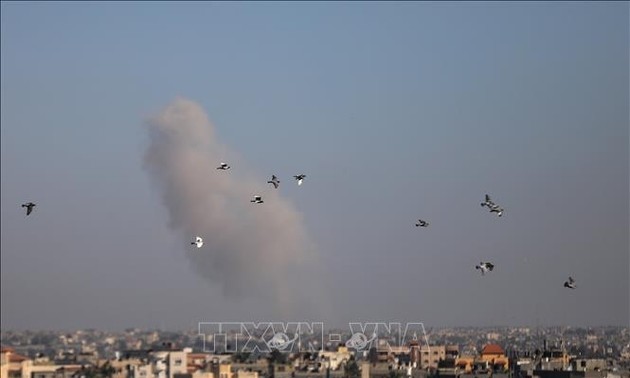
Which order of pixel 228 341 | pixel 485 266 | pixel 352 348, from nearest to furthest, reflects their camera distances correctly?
pixel 485 266
pixel 352 348
pixel 228 341

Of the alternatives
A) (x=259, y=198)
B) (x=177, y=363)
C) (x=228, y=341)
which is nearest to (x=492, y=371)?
(x=177, y=363)

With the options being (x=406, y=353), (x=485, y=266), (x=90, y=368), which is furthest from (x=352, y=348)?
(x=485, y=266)

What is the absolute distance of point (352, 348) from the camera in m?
152

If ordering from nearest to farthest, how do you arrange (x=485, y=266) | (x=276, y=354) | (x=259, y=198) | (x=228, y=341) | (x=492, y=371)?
(x=259, y=198), (x=485, y=266), (x=492, y=371), (x=276, y=354), (x=228, y=341)

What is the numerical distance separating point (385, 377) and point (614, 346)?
76090mm

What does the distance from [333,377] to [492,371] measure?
1028 centimetres

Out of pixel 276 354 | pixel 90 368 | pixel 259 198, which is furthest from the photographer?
pixel 276 354

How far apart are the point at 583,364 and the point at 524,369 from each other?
3891 millimetres

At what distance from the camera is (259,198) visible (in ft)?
199

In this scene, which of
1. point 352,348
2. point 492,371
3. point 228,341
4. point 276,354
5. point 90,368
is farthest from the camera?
point 228,341

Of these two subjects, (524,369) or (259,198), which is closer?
(259,198)

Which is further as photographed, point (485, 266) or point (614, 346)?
point (614, 346)

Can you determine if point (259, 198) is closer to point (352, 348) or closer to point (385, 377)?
point (385, 377)

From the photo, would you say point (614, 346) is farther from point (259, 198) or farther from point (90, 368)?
point (259, 198)
